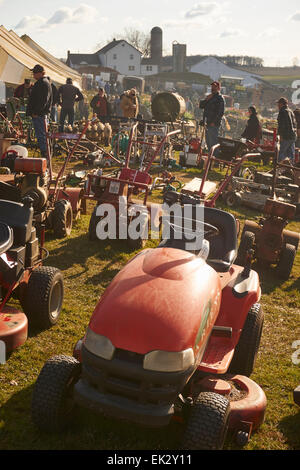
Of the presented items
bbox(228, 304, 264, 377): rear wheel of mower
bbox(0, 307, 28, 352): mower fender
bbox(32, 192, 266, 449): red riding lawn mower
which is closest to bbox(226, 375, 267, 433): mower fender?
bbox(32, 192, 266, 449): red riding lawn mower

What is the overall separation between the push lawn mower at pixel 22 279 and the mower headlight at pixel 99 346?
1.25m

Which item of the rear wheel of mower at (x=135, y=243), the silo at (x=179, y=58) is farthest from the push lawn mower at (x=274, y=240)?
the silo at (x=179, y=58)

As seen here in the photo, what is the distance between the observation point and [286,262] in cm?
693

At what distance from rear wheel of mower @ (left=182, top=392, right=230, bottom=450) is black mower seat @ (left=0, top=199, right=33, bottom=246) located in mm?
2246

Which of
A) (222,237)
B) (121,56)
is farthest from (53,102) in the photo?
(121,56)

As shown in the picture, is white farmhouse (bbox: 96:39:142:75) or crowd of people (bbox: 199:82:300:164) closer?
crowd of people (bbox: 199:82:300:164)

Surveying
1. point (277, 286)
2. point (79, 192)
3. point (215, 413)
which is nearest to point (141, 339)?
point (215, 413)

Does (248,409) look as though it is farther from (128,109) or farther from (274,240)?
(128,109)

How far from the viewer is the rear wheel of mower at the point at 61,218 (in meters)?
7.29

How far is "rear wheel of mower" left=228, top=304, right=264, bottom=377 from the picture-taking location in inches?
161

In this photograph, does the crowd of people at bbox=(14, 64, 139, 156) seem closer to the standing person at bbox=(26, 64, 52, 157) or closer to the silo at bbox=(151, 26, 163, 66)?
Result: the standing person at bbox=(26, 64, 52, 157)

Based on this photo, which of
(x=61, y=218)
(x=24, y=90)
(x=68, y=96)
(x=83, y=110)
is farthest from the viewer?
(x=83, y=110)

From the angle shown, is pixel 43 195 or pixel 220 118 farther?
pixel 220 118

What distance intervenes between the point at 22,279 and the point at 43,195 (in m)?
1.71
